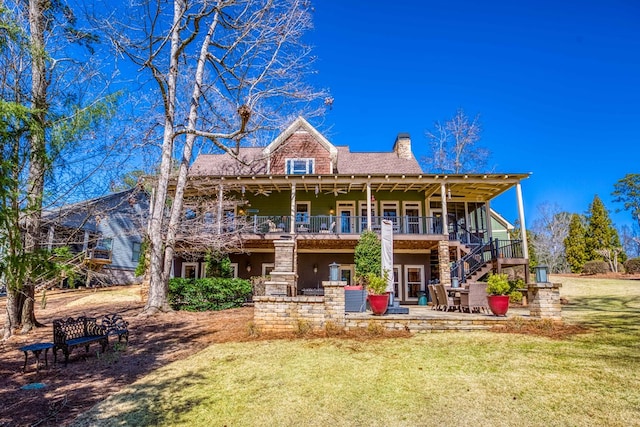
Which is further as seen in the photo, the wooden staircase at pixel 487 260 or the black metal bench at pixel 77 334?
the wooden staircase at pixel 487 260

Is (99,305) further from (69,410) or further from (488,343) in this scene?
(488,343)

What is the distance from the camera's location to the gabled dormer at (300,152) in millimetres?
18859

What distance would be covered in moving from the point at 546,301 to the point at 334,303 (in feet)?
16.9

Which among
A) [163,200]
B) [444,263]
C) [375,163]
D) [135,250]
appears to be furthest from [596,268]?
[135,250]

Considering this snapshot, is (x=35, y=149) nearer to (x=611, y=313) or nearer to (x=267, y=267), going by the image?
(x=267, y=267)

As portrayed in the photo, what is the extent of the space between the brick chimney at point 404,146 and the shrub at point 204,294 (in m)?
12.3

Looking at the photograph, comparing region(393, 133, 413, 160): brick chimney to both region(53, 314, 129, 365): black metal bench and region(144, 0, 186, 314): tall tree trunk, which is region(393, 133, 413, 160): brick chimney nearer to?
region(144, 0, 186, 314): tall tree trunk

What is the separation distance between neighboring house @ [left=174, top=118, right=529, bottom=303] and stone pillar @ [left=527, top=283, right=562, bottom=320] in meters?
5.98

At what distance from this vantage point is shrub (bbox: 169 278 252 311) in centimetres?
1348

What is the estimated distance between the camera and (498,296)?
30.2 feet

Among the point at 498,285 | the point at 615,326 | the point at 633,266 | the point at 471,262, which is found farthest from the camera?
the point at 633,266

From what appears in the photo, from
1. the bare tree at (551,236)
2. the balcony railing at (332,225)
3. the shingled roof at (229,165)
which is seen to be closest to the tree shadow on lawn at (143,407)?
the balcony railing at (332,225)

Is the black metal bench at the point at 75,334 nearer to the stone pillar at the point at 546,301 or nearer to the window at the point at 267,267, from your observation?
the stone pillar at the point at 546,301

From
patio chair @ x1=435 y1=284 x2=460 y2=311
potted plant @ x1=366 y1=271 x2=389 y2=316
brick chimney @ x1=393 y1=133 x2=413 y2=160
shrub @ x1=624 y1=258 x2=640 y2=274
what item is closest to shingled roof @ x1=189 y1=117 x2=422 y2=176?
brick chimney @ x1=393 y1=133 x2=413 y2=160
